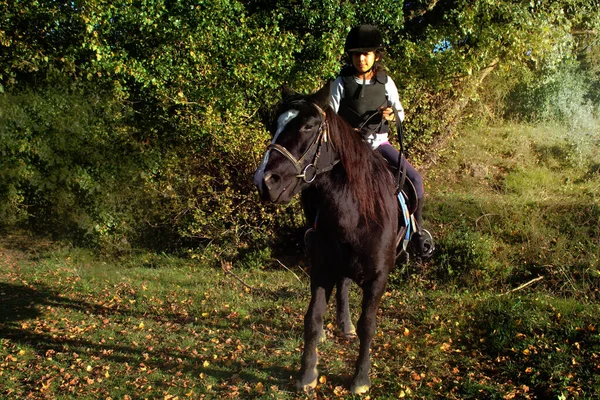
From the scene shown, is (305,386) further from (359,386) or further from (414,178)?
(414,178)

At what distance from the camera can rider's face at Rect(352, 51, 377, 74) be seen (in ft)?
16.5

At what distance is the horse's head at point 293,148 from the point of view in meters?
3.89

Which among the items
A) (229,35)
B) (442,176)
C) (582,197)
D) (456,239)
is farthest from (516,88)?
(229,35)

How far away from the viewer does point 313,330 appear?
4.79m

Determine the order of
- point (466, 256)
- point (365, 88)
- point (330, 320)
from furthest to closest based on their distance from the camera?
point (466, 256) → point (330, 320) → point (365, 88)

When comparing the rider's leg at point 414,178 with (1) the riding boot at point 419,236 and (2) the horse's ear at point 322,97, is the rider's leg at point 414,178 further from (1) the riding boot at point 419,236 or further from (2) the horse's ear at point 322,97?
(2) the horse's ear at point 322,97

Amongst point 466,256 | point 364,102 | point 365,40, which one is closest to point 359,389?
point 364,102

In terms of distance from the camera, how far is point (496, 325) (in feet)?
20.0

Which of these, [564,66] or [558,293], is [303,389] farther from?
[564,66]

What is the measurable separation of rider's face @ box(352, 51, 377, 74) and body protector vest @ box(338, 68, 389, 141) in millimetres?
106

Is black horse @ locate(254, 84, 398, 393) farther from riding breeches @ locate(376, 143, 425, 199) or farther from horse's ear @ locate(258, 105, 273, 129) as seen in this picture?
horse's ear @ locate(258, 105, 273, 129)

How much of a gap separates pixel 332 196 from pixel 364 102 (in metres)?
1.23

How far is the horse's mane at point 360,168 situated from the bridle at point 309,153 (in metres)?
0.11

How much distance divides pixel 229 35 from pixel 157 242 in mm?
5090
